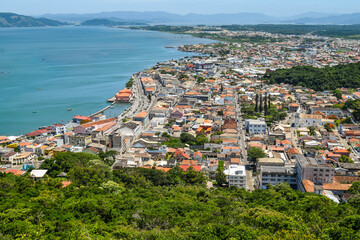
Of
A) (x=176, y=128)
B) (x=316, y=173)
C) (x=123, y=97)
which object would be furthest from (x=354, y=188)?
(x=123, y=97)

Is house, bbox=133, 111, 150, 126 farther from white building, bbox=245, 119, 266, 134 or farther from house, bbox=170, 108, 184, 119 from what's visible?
white building, bbox=245, 119, 266, 134

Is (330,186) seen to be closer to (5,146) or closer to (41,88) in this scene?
(5,146)

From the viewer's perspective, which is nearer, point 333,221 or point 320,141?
point 333,221

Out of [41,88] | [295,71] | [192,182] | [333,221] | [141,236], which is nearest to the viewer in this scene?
[141,236]

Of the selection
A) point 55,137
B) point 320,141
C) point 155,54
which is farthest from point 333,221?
point 155,54

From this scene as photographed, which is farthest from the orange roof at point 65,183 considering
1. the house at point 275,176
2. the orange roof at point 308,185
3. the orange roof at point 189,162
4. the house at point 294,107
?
the house at point 294,107

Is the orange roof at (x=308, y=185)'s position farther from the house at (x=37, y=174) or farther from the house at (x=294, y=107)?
the house at (x=294, y=107)
